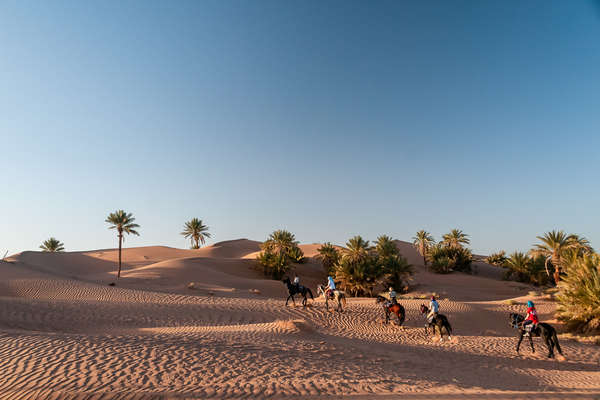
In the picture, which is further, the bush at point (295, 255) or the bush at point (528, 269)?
the bush at point (295, 255)

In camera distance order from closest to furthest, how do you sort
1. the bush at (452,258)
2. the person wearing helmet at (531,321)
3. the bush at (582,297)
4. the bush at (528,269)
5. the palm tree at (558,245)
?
the person wearing helmet at (531,321) < the bush at (582,297) < the palm tree at (558,245) < the bush at (528,269) < the bush at (452,258)

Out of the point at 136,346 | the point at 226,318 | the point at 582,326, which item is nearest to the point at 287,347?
the point at 136,346

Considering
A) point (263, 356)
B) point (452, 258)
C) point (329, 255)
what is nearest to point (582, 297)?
point (263, 356)

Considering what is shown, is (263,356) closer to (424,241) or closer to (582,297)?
(582,297)

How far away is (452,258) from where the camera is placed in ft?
165

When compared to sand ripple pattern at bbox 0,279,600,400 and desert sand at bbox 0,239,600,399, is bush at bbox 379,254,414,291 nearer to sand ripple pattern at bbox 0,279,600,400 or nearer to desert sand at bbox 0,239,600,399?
desert sand at bbox 0,239,600,399

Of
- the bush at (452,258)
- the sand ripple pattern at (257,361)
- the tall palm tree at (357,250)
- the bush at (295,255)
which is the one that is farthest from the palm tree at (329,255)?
the sand ripple pattern at (257,361)

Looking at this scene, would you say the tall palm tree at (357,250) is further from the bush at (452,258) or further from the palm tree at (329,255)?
the bush at (452,258)

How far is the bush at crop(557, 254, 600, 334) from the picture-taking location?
15.0 m

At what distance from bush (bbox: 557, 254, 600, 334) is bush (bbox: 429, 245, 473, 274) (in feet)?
102

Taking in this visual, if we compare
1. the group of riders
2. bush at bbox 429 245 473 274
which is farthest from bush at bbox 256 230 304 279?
the group of riders

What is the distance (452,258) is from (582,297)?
1414 inches

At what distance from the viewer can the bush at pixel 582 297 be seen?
15.0 m

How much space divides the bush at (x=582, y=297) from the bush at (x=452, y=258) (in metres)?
31.2
